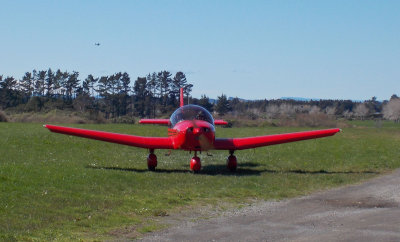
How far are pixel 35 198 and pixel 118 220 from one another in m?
2.28

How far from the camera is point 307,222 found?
32.7ft

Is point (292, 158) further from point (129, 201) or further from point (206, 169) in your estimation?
point (129, 201)

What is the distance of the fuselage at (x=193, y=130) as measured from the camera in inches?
685

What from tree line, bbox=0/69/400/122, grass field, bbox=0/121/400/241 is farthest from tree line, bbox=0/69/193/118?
grass field, bbox=0/121/400/241

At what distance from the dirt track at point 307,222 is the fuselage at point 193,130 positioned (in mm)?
4864

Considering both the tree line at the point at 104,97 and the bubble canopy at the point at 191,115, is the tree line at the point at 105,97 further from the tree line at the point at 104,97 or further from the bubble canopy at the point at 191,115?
the bubble canopy at the point at 191,115

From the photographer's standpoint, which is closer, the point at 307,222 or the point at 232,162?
the point at 307,222

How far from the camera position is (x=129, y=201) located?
39.5 ft

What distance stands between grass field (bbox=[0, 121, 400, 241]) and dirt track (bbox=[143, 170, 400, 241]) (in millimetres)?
853

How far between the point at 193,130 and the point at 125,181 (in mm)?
3340

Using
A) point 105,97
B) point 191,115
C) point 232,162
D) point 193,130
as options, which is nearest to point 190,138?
point 193,130

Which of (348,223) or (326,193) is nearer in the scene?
(348,223)

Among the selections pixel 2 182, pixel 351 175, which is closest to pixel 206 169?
pixel 351 175

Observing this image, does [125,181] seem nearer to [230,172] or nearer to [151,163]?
[151,163]
